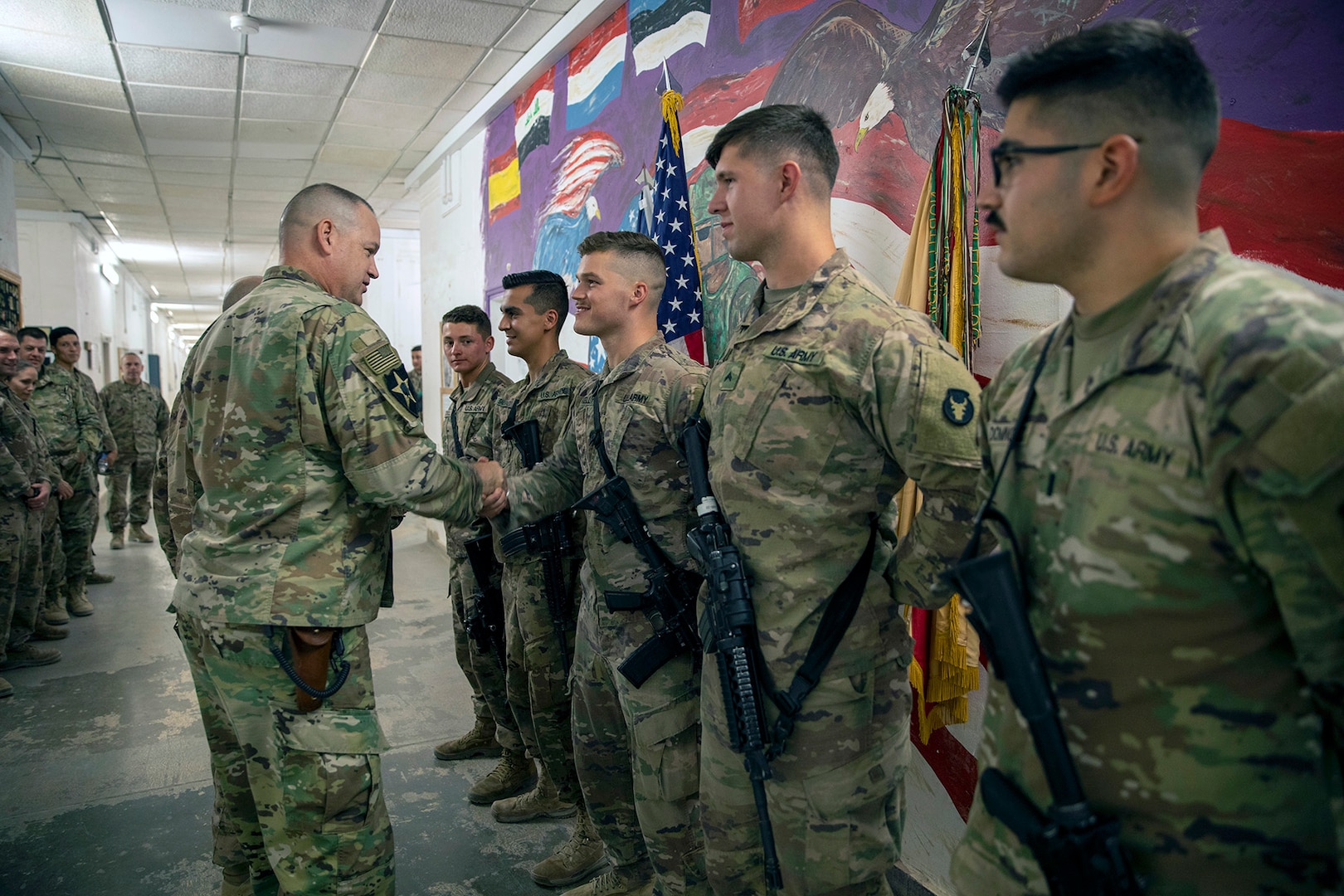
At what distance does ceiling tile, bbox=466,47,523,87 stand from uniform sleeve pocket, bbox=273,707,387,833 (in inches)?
171

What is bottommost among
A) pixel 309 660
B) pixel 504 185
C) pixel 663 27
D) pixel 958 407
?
pixel 309 660

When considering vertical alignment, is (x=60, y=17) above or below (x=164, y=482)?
above

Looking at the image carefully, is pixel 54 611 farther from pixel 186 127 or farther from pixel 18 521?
pixel 186 127

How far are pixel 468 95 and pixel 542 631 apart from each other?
4.49 m

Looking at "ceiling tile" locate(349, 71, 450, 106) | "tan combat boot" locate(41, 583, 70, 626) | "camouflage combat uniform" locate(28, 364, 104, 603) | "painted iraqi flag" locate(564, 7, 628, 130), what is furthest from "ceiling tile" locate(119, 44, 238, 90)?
"tan combat boot" locate(41, 583, 70, 626)

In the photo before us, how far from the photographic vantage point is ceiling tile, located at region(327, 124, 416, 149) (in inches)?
254

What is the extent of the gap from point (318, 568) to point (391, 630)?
3.25 metres

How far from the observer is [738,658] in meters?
1.48

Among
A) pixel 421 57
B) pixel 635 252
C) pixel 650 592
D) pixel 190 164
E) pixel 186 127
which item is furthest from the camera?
pixel 190 164

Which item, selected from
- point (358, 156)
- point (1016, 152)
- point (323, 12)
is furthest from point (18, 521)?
point (1016, 152)

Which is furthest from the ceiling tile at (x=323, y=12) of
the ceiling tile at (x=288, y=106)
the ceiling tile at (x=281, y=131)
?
the ceiling tile at (x=281, y=131)

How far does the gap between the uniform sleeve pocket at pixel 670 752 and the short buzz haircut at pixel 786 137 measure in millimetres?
1239

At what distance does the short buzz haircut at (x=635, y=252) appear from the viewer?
2.37m

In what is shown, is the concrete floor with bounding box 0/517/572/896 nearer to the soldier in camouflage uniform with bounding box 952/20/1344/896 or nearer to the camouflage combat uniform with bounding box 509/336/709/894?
the camouflage combat uniform with bounding box 509/336/709/894
